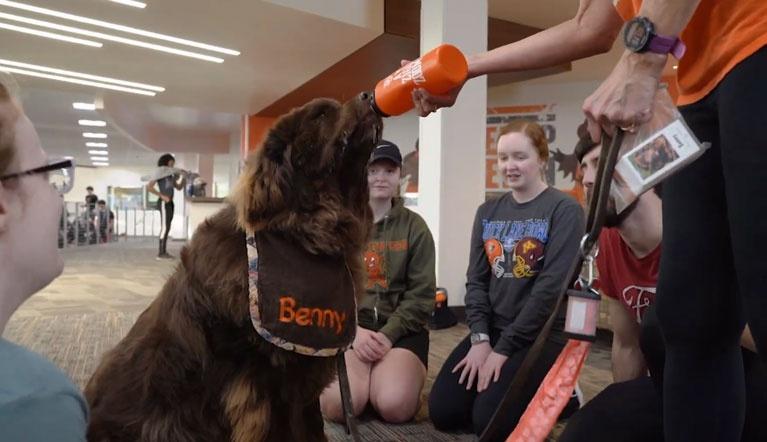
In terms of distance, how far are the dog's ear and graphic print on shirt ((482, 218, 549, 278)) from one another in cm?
109

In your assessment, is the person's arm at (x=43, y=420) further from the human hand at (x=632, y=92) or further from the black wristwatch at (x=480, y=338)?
the black wristwatch at (x=480, y=338)

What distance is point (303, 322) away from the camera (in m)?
1.39

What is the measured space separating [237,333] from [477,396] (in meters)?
1.12

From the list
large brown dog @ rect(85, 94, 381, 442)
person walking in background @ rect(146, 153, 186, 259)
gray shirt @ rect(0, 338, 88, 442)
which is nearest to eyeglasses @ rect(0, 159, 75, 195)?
gray shirt @ rect(0, 338, 88, 442)

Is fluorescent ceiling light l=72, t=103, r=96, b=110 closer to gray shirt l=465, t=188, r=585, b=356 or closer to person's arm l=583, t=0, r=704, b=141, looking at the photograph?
gray shirt l=465, t=188, r=585, b=356

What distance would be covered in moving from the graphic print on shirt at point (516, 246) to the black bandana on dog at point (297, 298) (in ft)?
3.02

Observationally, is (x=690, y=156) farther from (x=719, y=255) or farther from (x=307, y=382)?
(x=307, y=382)

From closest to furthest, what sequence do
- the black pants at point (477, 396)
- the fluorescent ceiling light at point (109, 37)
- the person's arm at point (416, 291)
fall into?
the black pants at point (477, 396) → the person's arm at point (416, 291) → the fluorescent ceiling light at point (109, 37)

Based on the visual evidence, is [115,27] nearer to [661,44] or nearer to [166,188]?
[166,188]

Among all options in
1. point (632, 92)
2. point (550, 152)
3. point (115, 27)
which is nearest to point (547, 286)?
point (632, 92)

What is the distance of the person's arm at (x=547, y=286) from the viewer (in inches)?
82.5

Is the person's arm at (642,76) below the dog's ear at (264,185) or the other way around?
the other way around

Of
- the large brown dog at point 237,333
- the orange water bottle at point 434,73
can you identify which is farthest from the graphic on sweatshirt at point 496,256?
the orange water bottle at point 434,73

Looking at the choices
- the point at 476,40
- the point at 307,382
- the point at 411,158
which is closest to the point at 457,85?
the point at 307,382
